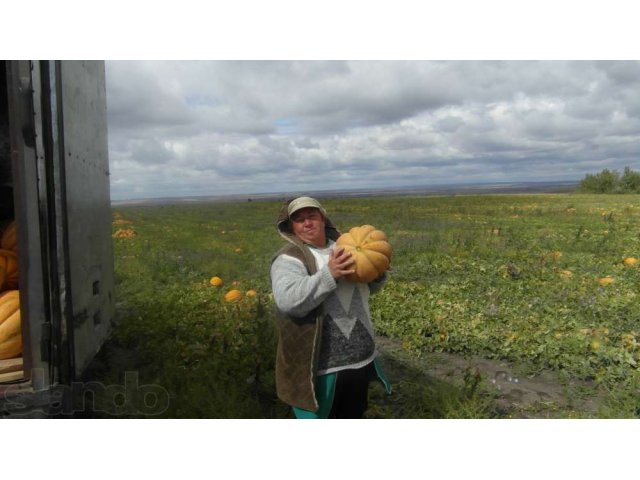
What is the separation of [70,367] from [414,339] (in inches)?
86.5

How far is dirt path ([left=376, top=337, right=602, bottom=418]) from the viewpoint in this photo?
2957 millimetres

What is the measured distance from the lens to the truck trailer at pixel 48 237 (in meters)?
2.21

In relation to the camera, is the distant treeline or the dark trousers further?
the distant treeline

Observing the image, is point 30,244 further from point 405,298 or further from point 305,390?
point 405,298

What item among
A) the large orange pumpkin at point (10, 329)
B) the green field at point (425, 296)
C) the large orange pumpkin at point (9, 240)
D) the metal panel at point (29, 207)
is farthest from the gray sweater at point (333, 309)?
the large orange pumpkin at point (9, 240)

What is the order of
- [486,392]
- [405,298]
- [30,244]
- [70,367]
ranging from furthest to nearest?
[405,298], [486,392], [70,367], [30,244]

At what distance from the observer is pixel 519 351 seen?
129 inches

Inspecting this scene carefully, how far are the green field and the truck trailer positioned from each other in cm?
67

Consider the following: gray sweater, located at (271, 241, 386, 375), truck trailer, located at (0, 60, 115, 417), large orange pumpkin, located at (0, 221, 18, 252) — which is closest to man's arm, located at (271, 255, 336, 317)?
gray sweater, located at (271, 241, 386, 375)

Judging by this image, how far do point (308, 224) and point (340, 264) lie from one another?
31cm

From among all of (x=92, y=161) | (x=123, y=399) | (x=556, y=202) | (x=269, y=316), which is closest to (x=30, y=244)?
(x=92, y=161)

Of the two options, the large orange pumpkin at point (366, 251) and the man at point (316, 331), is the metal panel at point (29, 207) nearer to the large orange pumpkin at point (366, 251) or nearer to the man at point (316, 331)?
the man at point (316, 331)

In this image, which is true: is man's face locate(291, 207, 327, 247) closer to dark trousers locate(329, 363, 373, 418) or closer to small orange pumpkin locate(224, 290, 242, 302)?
dark trousers locate(329, 363, 373, 418)

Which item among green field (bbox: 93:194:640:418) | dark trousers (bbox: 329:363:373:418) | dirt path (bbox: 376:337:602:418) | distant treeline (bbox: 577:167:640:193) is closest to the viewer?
dark trousers (bbox: 329:363:373:418)
